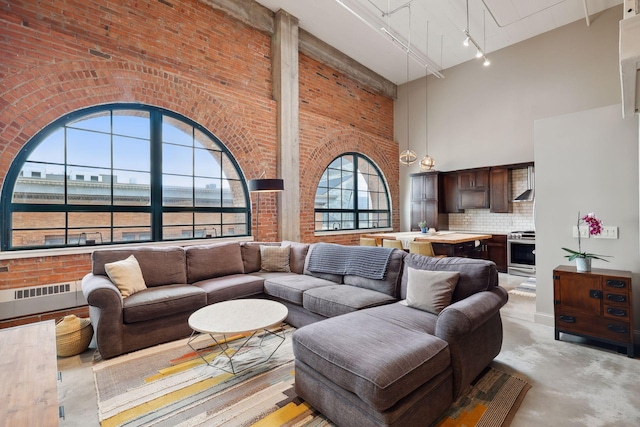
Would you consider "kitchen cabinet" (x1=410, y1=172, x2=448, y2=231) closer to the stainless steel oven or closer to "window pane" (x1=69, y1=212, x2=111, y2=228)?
the stainless steel oven

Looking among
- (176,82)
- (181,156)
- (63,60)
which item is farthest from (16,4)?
(181,156)

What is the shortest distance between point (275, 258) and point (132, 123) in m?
2.67

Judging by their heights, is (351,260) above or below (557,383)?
above

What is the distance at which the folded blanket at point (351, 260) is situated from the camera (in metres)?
3.16

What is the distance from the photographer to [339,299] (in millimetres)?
2873

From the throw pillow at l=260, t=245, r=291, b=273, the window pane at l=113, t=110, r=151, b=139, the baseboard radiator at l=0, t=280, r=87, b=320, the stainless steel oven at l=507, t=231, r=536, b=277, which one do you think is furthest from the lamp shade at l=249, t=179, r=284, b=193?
the stainless steel oven at l=507, t=231, r=536, b=277

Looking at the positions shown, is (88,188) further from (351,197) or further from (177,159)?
(351,197)

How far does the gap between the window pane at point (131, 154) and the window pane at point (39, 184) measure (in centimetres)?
62

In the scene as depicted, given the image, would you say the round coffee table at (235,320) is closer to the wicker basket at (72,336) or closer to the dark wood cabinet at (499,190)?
the wicker basket at (72,336)

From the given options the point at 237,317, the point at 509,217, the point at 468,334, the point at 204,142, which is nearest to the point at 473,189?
the point at 509,217

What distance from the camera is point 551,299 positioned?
341 centimetres

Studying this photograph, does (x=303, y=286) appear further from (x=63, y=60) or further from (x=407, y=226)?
(x=407, y=226)

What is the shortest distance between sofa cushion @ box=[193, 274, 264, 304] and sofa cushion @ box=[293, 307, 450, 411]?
64.4 inches

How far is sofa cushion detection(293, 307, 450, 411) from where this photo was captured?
1531mm
